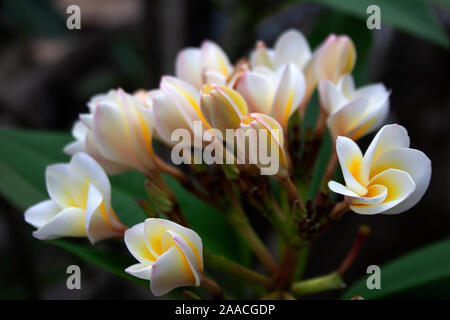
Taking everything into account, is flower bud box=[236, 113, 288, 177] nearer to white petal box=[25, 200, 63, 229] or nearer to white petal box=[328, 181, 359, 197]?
white petal box=[328, 181, 359, 197]

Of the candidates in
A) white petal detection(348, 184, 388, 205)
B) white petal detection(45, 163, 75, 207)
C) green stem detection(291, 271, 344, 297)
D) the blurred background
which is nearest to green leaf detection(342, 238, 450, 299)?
green stem detection(291, 271, 344, 297)

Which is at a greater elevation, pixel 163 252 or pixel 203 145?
pixel 203 145

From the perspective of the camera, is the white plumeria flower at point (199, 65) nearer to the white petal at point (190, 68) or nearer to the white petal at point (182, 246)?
the white petal at point (190, 68)

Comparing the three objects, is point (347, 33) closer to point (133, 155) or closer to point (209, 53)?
point (209, 53)

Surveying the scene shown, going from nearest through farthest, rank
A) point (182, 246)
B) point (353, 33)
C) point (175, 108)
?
point (182, 246) < point (175, 108) < point (353, 33)

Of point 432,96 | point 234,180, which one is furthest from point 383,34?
point 234,180

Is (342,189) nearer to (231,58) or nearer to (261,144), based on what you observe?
(261,144)

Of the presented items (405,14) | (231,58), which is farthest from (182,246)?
(231,58)
